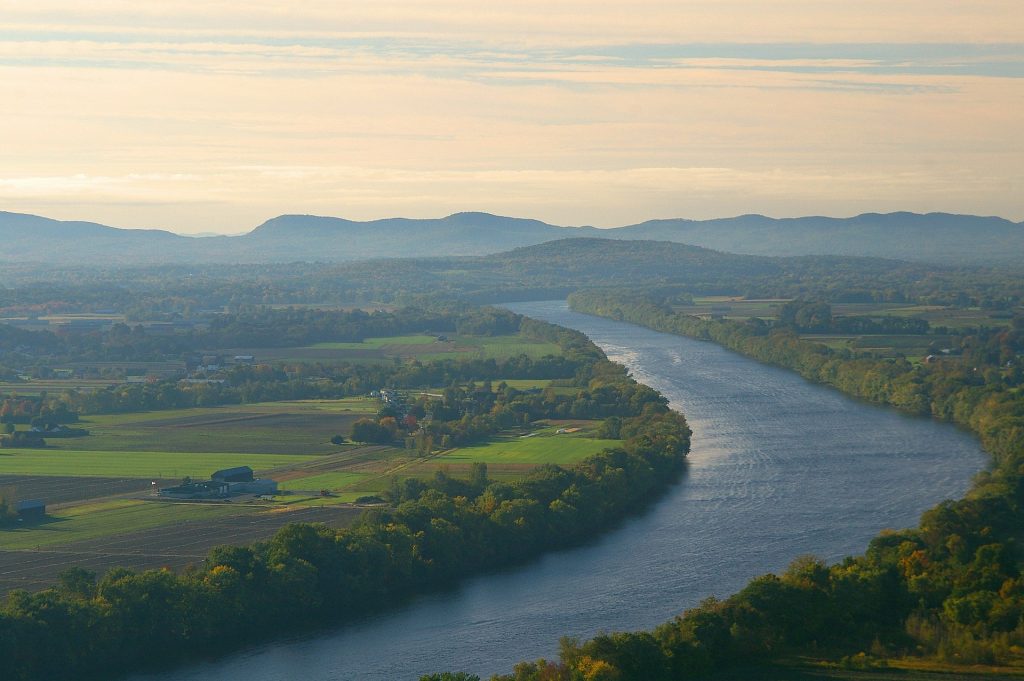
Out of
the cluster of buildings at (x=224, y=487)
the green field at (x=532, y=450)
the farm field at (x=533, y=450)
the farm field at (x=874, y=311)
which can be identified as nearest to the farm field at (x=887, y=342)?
the farm field at (x=874, y=311)

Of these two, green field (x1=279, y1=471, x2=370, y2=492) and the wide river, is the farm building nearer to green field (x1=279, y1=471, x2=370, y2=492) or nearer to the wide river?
green field (x1=279, y1=471, x2=370, y2=492)

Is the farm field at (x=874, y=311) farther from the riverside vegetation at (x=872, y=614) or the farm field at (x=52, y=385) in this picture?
the riverside vegetation at (x=872, y=614)

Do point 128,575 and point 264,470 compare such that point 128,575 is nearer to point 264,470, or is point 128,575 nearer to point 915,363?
point 264,470

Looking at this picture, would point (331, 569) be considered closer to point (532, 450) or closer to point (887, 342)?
point (532, 450)

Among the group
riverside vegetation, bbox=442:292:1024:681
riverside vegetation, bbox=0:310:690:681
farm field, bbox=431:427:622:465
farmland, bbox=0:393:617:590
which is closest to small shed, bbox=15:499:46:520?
farmland, bbox=0:393:617:590

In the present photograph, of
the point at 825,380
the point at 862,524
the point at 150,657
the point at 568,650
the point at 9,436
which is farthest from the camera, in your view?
the point at 825,380

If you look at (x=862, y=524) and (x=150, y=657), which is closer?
(x=150, y=657)

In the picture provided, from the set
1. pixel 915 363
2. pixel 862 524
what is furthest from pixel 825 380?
pixel 862 524
